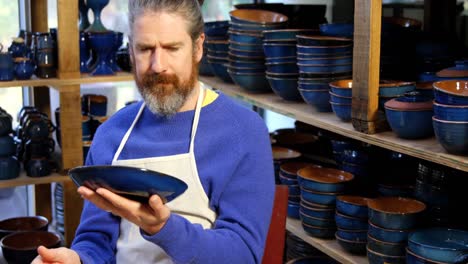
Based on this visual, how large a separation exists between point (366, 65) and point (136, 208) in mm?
1045

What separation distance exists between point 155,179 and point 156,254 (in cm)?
48

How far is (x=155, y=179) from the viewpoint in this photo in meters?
1.59

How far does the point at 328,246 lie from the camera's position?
2691 millimetres

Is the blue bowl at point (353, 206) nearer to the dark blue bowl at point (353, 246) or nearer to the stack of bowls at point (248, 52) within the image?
the dark blue bowl at point (353, 246)

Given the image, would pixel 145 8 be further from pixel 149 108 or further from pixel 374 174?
pixel 374 174

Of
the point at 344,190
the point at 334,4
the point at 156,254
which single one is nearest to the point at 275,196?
the point at 156,254

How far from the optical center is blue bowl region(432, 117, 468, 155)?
207 centimetres

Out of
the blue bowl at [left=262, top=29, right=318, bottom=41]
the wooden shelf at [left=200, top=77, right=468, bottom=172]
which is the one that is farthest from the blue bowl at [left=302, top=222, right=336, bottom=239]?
the blue bowl at [left=262, top=29, right=318, bottom=41]

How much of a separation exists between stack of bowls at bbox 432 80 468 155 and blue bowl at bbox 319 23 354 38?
2.45 feet

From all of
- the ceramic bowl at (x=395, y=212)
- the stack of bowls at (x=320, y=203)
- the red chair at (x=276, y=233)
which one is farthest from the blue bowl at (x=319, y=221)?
the red chair at (x=276, y=233)

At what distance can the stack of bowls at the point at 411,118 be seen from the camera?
2.29 meters

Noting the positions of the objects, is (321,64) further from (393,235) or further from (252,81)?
(393,235)

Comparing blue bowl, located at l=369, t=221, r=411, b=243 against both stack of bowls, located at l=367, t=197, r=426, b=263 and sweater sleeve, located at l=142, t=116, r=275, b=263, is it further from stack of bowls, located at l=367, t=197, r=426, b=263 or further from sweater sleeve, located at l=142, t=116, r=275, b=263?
sweater sleeve, located at l=142, t=116, r=275, b=263

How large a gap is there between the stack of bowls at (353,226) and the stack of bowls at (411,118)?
1.14ft
